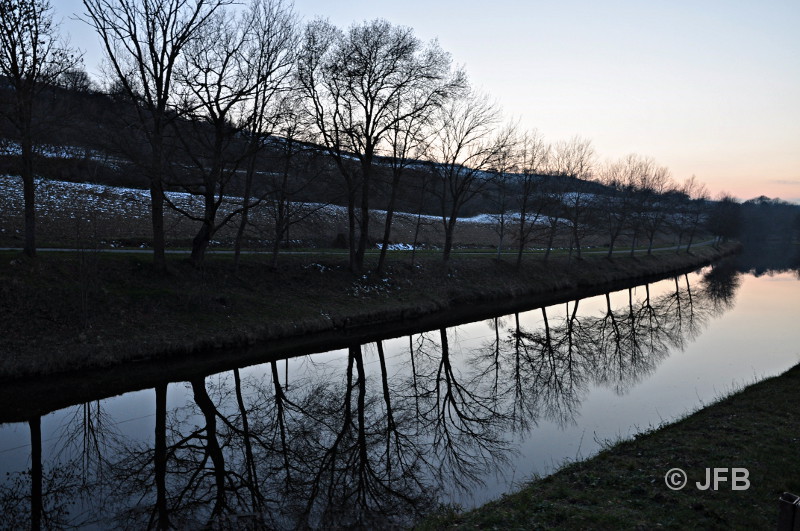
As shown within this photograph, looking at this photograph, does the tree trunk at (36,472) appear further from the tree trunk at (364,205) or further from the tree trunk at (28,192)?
the tree trunk at (364,205)

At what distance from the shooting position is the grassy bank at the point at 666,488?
6879 millimetres

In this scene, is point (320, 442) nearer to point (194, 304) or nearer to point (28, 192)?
point (194, 304)

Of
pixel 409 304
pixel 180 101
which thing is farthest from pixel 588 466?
pixel 180 101

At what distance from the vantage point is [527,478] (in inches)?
390

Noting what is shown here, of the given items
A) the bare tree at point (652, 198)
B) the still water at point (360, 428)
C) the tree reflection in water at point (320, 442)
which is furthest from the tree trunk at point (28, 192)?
the bare tree at point (652, 198)

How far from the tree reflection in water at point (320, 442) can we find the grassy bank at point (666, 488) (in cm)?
200

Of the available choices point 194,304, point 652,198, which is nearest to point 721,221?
point 652,198

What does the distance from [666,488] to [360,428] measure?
288 inches

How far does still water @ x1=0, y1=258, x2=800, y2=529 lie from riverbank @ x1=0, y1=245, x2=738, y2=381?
9.16 feet

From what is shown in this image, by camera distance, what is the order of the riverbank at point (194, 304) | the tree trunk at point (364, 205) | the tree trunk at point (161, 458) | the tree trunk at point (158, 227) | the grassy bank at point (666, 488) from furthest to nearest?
the tree trunk at point (364, 205) < the tree trunk at point (158, 227) < the riverbank at point (194, 304) < the tree trunk at point (161, 458) < the grassy bank at point (666, 488)

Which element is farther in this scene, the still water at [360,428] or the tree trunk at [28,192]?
the tree trunk at [28,192]

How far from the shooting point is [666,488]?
789 cm

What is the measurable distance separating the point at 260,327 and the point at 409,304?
988 cm

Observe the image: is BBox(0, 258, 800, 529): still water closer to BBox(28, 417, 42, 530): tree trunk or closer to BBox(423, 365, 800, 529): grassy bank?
BBox(28, 417, 42, 530): tree trunk
